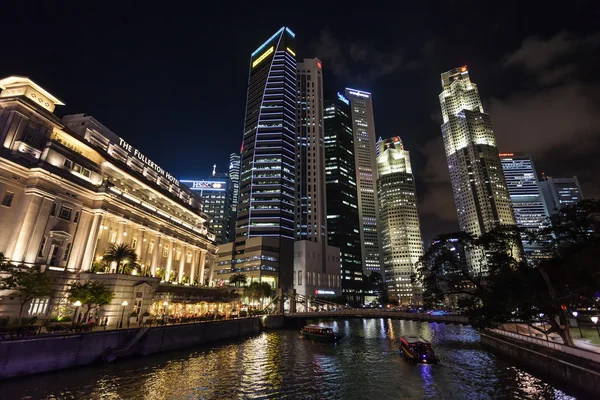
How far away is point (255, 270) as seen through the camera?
141 m

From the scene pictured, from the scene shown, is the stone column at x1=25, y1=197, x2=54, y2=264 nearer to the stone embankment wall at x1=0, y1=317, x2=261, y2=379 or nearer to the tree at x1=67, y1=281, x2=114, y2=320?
the tree at x1=67, y1=281, x2=114, y2=320

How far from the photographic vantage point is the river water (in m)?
25.6

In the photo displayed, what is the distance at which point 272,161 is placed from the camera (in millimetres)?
161750

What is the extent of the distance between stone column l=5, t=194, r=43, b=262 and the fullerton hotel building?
0.10 meters

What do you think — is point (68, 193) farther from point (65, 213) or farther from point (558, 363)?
point (558, 363)

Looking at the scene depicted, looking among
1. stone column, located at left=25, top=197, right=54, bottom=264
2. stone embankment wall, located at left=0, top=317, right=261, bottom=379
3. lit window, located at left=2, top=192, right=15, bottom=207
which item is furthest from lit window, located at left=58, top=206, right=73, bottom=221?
stone embankment wall, located at left=0, top=317, right=261, bottom=379

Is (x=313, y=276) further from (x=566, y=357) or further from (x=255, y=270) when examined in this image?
(x=566, y=357)

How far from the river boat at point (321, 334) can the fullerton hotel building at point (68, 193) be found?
127ft

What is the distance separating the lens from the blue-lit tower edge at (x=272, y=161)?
15238 centimetres

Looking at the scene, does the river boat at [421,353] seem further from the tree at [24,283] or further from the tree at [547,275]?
the tree at [24,283]

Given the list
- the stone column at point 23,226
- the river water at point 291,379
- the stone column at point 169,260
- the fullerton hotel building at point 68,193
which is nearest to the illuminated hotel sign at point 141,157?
the fullerton hotel building at point 68,193

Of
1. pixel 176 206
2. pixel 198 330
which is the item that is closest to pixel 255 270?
pixel 176 206

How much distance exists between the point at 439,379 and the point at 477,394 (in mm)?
5189

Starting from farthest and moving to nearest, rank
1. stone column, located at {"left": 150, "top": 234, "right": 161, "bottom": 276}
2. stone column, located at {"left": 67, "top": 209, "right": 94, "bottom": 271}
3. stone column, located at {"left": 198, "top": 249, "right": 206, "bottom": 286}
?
stone column, located at {"left": 198, "top": 249, "right": 206, "bottom": 286} → stone column, located at {"left": 150, "top": 234, "right": 161, "bottom": 276} → stone column, located at {"left": 67, "top": 209, "right": 94, "bottom": 271}
